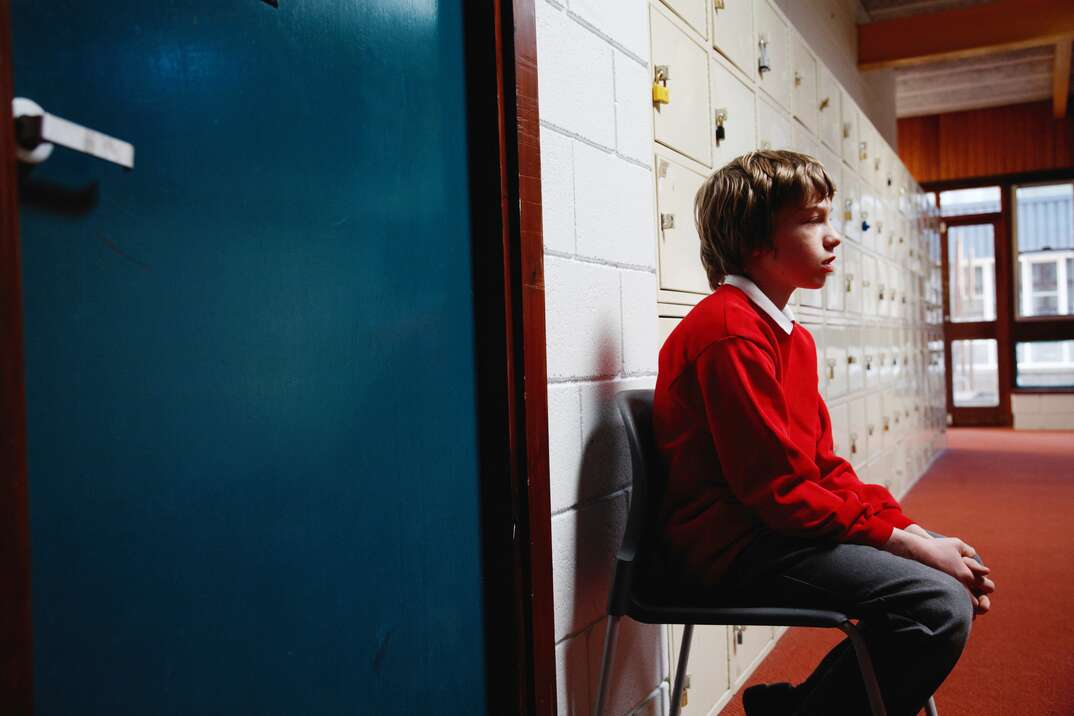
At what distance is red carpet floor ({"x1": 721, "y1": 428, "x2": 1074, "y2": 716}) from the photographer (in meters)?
2.06

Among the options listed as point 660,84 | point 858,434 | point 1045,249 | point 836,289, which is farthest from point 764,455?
point 1045,249

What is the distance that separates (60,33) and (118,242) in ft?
0.57

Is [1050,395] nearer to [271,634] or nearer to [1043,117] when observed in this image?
[1043,117]

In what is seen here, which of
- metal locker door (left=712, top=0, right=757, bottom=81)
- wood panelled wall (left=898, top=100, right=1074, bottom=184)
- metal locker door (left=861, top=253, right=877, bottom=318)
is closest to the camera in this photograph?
metal locker door (left=712, top=0, right=757, bottom=81)

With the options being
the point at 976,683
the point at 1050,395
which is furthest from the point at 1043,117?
the point at 976,683

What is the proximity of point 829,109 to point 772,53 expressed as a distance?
0.91m

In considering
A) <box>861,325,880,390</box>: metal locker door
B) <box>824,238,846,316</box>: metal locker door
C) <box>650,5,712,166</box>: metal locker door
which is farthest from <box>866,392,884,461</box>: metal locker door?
<box>650,5,712,166</box>: metal locker door

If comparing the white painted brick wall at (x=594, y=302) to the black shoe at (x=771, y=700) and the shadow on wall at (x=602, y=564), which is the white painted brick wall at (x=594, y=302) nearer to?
the shadow on wall at (x=602, y=564)

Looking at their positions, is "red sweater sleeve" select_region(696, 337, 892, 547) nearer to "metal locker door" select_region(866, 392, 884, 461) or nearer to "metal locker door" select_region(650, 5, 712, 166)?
"metal locker door" select_region(650, 5, 712, 166)

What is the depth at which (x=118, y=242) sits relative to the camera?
74cm

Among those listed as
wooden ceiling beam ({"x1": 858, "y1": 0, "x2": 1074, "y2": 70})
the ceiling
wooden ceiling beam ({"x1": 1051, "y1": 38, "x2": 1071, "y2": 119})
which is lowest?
wooden ceiling beam ({"x1": 858, "y1": 0, "x2": 1074, "y2": 70})

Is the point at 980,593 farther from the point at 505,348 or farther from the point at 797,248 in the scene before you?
the point at 505,348

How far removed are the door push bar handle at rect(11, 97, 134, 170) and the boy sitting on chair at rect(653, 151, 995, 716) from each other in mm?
900

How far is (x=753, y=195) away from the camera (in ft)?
4.92
